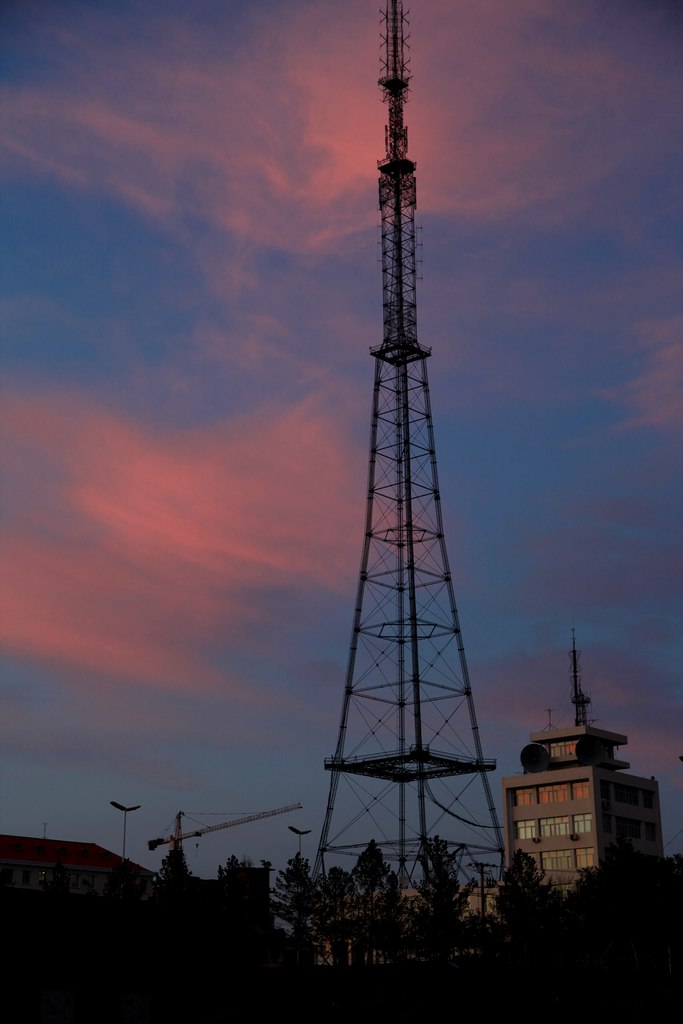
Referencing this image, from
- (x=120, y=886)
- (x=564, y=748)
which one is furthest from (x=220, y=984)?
(x=564, y=748)

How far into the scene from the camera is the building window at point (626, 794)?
15375cm

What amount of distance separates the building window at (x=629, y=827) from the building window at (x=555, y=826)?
587cm

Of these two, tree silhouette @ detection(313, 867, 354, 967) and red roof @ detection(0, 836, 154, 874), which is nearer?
tree silhouette @ detection(313, 867, 354, 967)

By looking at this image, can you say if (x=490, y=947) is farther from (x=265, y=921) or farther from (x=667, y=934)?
(x=265, y=921)

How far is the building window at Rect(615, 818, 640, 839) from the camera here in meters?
152

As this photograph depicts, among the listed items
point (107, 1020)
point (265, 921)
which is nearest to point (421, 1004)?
point (107, 1020)

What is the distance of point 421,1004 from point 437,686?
43.9 metres

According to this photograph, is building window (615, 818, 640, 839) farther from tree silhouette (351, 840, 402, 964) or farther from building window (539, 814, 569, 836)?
tree silhouette (351, 840, 402, 964)

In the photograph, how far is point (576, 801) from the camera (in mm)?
151250

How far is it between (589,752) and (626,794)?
9503 mm

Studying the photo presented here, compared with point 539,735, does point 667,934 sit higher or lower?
lower

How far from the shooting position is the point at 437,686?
95000 mm

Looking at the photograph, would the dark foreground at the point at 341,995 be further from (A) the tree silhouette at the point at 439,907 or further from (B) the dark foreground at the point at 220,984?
(A) the tree silhouette at the point at 439,907

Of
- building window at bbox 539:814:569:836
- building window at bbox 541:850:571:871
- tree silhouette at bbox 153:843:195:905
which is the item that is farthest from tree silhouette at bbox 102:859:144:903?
building window at bbox 539:814:569:836
